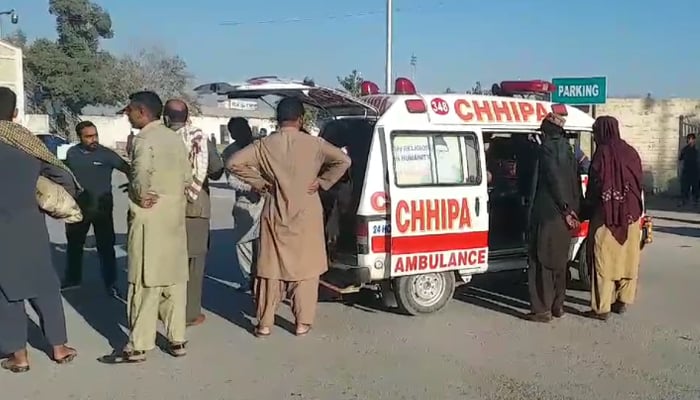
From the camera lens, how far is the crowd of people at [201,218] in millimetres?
5719

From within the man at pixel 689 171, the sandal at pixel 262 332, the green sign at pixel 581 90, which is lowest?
the sandal at pixel 262 332

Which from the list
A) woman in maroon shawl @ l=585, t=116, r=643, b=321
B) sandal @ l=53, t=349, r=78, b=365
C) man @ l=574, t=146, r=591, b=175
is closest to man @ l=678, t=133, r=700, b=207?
man @ l=574, t=146, r=591, b=175

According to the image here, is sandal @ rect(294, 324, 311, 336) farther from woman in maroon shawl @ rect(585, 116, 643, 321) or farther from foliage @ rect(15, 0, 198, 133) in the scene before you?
foliage @ rect(15, 0, 198, 133)

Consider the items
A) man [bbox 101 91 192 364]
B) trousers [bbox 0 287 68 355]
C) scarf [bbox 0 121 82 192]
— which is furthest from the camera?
man [bbox 101 91 192 364]

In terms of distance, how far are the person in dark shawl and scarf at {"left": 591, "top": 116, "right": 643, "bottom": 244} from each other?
0.23 m

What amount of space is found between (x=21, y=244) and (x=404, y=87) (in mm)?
3616

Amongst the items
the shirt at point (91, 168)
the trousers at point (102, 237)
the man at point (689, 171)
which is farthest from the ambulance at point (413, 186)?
the man at point (689, 171)

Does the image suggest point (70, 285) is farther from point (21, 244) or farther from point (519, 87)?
point (519, 87)

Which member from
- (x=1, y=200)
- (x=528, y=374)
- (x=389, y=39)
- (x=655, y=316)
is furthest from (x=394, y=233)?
(x=389, y=39)

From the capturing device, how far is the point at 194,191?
6684 mm

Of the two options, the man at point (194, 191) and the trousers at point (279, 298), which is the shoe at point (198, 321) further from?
the trousers at point (279, 298)

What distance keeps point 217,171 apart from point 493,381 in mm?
2826

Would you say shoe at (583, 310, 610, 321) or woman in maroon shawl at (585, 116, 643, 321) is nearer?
woman in maroon shawl at (585, 116, 643, 321)

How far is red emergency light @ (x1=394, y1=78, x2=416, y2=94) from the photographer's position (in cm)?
762
